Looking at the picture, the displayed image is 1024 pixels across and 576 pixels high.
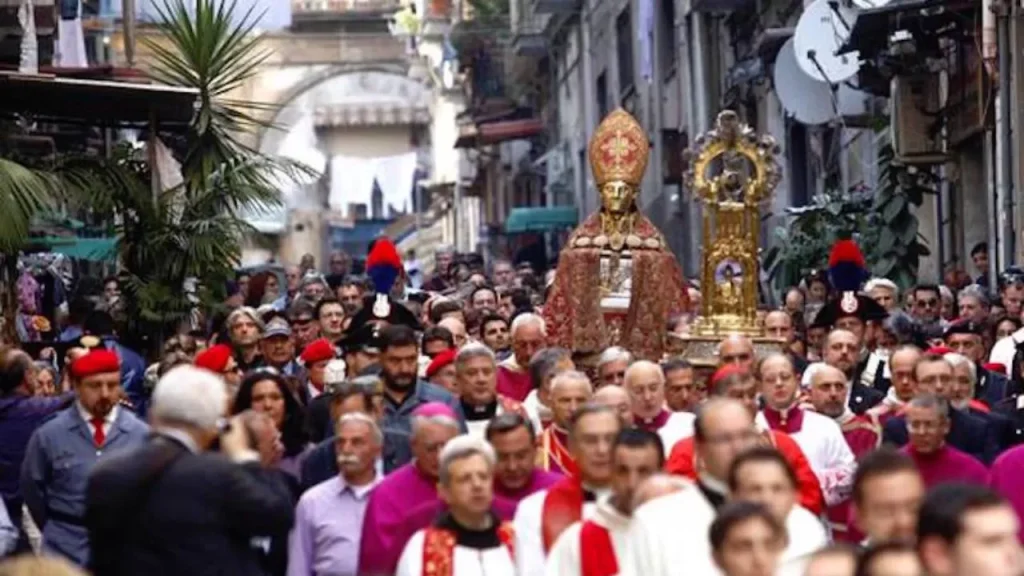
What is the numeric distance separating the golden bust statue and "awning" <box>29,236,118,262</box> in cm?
470

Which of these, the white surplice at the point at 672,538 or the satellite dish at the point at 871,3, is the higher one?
the satellite dish at the point at 871,3

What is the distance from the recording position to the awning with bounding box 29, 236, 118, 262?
28.9 m

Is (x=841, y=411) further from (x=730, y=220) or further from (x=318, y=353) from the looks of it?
(x=730, y=220)

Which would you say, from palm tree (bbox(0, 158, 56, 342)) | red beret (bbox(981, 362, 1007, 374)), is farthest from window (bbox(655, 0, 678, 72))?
red beret (bbox(981, 362, 1007, 374))

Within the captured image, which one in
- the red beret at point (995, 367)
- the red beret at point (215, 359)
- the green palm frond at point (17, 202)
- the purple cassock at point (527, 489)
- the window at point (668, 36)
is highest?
the window at point (668, 36)

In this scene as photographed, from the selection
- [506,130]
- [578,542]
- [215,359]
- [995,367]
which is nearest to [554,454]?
[215,359]

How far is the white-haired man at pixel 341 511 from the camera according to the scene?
1417 cm

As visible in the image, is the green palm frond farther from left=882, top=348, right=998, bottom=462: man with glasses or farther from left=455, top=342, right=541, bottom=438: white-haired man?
left=882, top=348, right=998, bottom=462: man with glasses

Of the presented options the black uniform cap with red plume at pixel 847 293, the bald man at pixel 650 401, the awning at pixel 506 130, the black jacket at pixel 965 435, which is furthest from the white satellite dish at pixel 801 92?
the awning at pixel 506 130

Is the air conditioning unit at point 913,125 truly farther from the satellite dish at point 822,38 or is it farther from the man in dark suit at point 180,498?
the man in dark suit at point 180,498

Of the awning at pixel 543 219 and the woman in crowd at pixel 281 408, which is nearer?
the woman in crowd at pixel 281 408

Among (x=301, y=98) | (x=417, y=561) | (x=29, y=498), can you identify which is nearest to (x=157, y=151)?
(x=29, y=498)

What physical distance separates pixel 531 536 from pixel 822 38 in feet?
57.5

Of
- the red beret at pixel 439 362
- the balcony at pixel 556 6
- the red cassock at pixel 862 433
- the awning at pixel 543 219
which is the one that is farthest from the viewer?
the balcony at pixel 556 6
